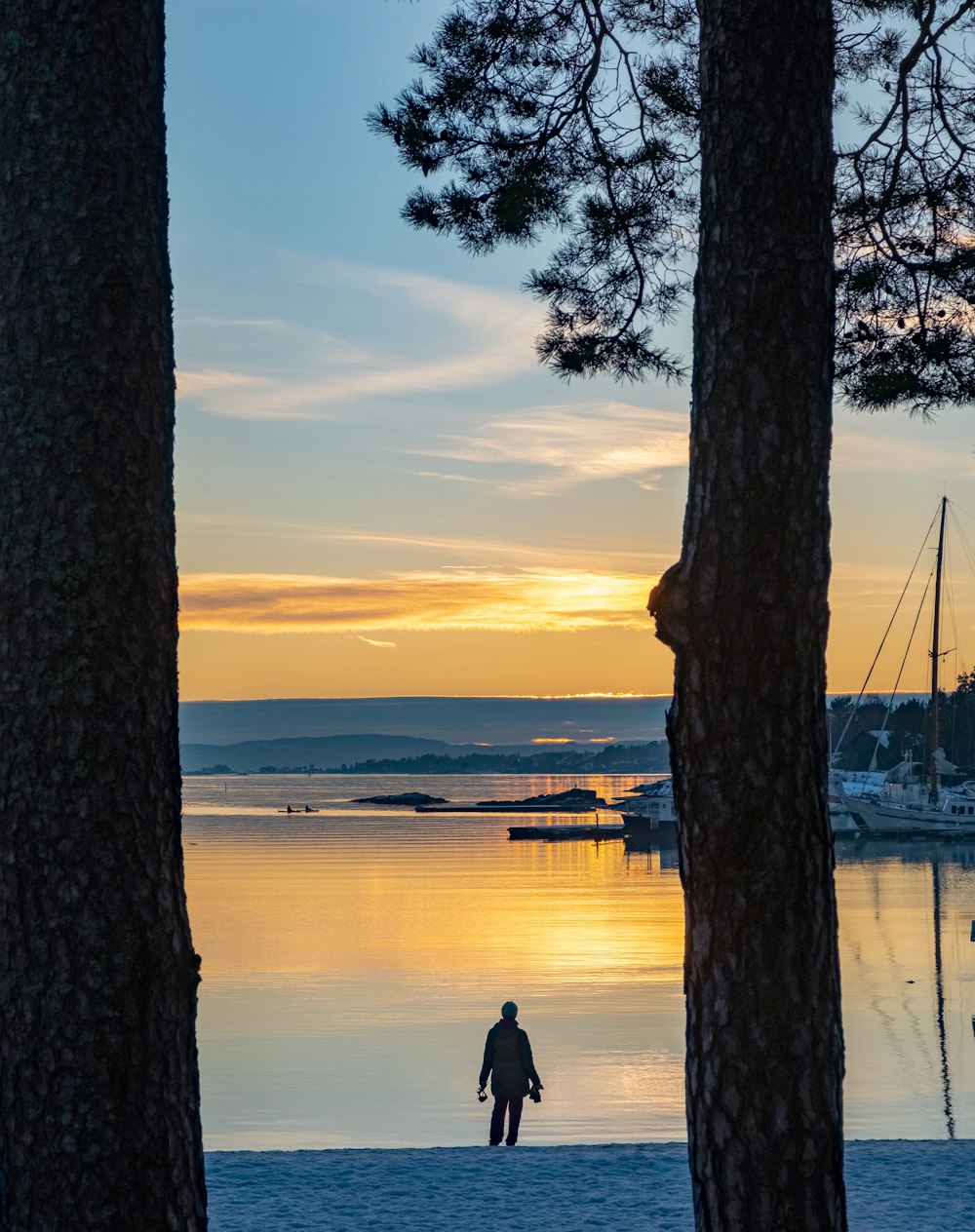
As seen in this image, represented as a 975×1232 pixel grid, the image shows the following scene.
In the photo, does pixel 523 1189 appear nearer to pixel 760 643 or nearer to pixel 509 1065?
pixel 509 1065

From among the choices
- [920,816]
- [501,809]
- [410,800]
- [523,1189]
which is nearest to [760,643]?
[523,1189]

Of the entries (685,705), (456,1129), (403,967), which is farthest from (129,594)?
(403,967)

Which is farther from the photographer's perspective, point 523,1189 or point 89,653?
point 523,1189

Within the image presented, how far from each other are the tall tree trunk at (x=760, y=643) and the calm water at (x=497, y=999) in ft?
41.8

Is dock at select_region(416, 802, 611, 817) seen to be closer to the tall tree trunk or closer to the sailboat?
the sailboat

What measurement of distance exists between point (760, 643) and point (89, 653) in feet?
6.72

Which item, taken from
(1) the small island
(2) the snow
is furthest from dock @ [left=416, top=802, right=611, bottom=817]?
(2) the snow

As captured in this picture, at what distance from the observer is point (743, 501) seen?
4688 millimetres

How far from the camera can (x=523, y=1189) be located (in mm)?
8586

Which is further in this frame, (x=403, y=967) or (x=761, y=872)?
(x=403, y=967)

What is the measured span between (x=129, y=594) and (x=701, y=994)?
85.1 inches

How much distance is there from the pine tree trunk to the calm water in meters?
13.6

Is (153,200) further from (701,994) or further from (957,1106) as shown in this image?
(957,1106)

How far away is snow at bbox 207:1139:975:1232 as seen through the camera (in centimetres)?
783
